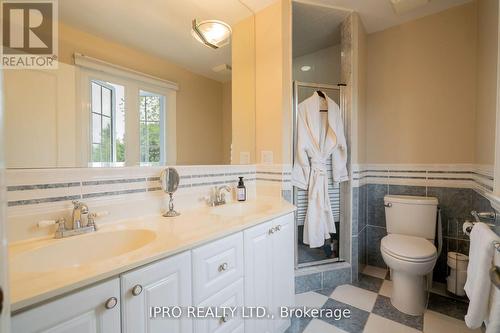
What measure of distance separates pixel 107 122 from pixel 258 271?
42.9 inches

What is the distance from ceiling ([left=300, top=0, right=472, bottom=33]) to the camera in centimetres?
180

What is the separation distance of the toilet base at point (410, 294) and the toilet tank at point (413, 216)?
0.38 meters

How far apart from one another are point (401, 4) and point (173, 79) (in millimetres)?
1902

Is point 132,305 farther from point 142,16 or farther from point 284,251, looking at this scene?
point 142,16

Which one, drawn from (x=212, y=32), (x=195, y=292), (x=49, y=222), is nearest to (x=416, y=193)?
(x=195, y=292)

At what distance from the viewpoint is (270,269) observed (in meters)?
1.23

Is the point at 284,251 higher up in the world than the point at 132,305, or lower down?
lower down

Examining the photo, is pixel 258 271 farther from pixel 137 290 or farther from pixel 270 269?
pixel 137 290

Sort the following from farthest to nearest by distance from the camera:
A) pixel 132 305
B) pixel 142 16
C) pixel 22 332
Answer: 1. pixel 142 16
2. pixel 132 305
3. pixel 22 332

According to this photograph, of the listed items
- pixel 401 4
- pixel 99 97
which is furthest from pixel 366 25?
pixel 99 97

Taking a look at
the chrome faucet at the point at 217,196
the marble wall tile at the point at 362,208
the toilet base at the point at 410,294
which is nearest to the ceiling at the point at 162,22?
the chrome faucet at the point at 217,196

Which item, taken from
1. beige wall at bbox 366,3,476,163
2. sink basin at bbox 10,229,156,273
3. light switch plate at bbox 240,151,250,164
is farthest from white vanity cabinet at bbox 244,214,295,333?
beige wall at bbox 366,3,476,163

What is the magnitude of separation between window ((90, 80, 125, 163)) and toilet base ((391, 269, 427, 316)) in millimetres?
2008

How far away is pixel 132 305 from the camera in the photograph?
2.13 feet
